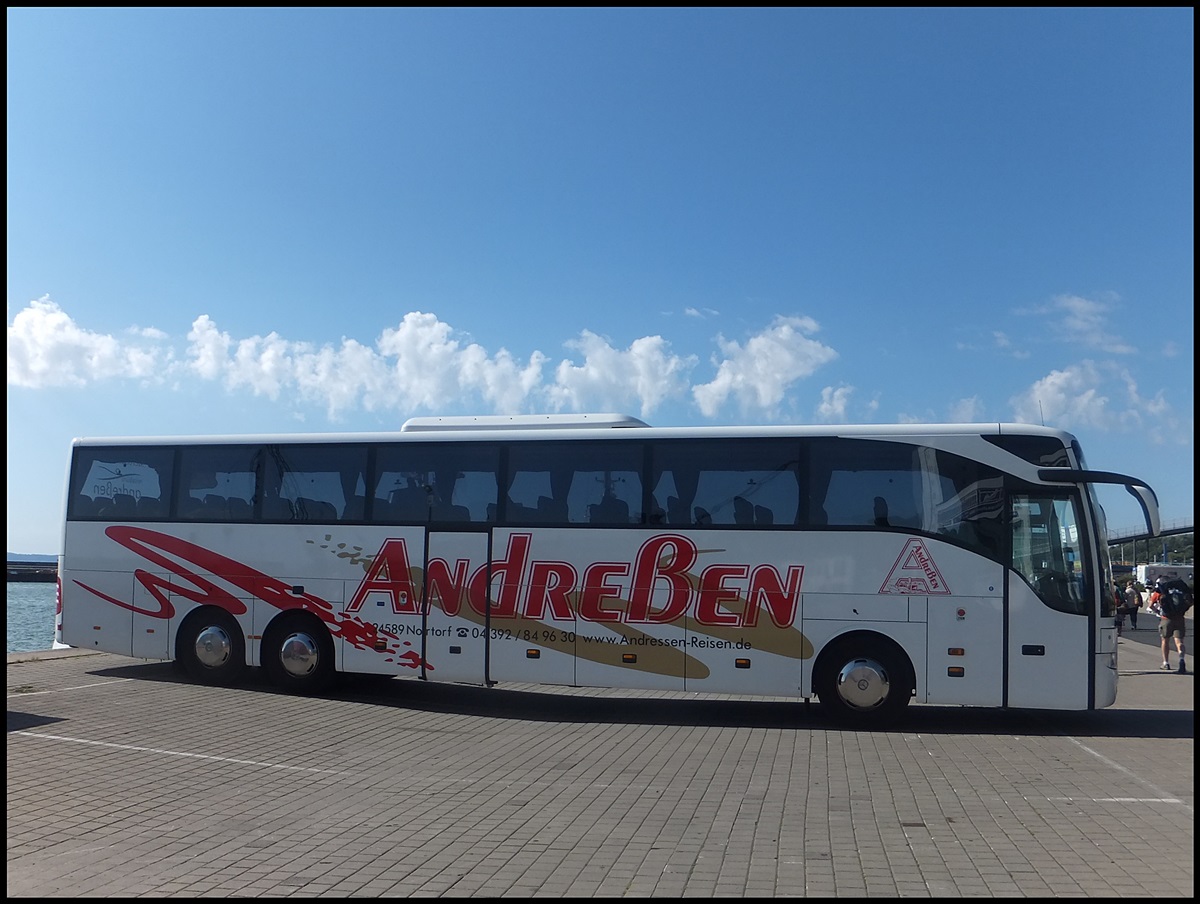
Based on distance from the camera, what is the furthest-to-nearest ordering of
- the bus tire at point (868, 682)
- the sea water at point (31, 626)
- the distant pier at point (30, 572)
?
the distant pier at point (30, 572)
the sea water at point (31, 626)
the bus tire at point (868, 682)

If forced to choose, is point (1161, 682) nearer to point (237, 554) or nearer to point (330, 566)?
point (330, 566)

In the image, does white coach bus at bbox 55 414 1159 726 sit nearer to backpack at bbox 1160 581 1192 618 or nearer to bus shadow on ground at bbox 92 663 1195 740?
bus shadow on ground at bbox 92 663 1195 740

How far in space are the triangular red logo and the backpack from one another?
341 inches

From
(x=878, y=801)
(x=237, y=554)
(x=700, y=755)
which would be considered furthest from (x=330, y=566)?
(x=878, y=801)

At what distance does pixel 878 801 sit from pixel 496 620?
6383 mm

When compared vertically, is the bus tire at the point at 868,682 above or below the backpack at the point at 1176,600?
below

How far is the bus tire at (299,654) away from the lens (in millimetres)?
14352

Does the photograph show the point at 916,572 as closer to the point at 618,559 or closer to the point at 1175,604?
the point at 618,559

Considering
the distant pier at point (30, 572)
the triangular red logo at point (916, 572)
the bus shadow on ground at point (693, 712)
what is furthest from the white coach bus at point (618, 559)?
the distant pier at point (30, 572)

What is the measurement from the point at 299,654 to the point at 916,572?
8.19 meters

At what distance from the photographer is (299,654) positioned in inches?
565

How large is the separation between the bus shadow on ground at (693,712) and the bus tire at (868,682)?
0.24 metres

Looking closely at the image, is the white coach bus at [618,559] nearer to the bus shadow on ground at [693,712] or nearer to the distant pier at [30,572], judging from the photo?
the bus shadow on ground at [693,712]

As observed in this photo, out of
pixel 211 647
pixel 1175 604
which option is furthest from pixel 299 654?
pixel 1175 604
